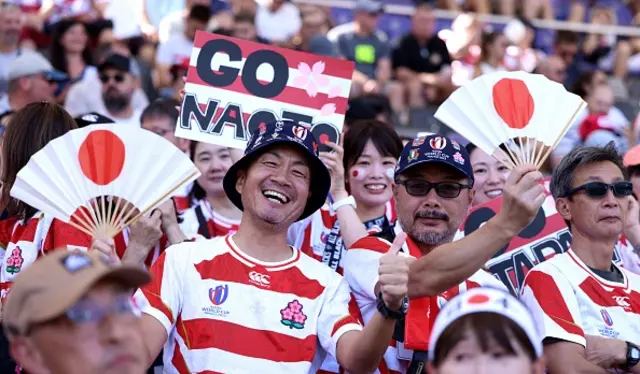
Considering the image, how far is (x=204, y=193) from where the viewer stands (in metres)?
7.50

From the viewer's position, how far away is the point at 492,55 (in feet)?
47.6

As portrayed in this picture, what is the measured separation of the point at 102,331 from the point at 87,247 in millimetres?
2020

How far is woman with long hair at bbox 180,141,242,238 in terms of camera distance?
7137 mm

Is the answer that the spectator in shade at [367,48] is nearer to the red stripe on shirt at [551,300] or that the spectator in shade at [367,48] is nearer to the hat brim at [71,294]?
the red stripe on shirt at [551,300]

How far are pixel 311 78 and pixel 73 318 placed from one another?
11.9 ft

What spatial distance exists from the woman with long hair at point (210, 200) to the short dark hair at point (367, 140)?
28.4 inches

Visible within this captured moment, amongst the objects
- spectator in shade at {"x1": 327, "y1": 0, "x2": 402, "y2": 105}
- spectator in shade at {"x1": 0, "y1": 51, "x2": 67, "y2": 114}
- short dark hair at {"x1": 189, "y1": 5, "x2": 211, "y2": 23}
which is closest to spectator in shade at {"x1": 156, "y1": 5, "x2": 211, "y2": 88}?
short dark hair at {"x1": 189, "y1": 5, "x2": 211, "y2": 23}

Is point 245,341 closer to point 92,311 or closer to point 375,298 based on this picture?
point 375,298

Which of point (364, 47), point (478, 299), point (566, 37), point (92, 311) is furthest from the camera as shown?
point (566, 37)

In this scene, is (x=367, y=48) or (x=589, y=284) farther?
(x=367, y=48)

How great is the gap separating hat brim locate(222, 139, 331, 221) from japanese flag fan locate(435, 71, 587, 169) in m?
0.61

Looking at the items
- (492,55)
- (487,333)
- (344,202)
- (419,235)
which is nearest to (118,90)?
(344,202)

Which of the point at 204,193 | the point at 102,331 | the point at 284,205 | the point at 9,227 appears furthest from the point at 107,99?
the point at 102,331

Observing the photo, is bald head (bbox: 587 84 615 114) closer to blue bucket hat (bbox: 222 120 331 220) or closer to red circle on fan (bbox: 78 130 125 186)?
blue bucket hat (bbox: 222 120 331 220)
